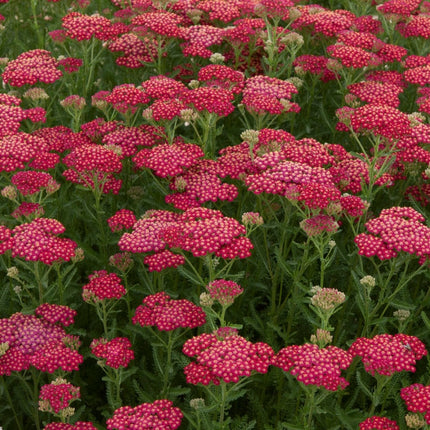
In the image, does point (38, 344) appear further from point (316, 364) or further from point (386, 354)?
point (386, 354)

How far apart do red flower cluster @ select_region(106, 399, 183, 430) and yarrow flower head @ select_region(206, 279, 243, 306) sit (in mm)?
743

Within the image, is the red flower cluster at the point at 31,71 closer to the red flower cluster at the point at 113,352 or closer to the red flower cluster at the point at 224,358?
the red flower cluster at the point at 113,352

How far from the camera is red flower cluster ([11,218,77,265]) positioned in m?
5.34

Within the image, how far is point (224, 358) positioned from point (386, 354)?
106cm

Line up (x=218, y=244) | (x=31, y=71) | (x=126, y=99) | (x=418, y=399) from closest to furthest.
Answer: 1. (x=418, y=399)
2. (x=218, y=244)
3. (x=126, y=99)
4. (x=31, y=71)

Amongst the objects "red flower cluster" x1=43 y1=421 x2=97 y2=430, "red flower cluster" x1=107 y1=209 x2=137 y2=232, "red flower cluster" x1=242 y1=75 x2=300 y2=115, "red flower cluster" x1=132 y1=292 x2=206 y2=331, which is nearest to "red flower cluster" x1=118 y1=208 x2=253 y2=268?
"red flower cluster" x1=107 y1=209 x2=137 y2=232

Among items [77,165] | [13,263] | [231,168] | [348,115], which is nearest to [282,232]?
[231,168]

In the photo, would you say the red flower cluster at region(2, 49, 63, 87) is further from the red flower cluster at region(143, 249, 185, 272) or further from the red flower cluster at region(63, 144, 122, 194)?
the red flower cluster at region(143, 249, 185, 272)

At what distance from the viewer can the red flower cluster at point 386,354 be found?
4.65 meters

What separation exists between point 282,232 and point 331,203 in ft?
2.69

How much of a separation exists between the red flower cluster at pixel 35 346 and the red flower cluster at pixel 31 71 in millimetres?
2920

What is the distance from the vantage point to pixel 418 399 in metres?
4.48

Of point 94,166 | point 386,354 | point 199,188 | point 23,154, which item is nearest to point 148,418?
point 386,354

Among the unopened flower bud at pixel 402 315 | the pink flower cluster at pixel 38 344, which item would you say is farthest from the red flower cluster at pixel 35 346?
the unopened flower bud at pixel 402 315
